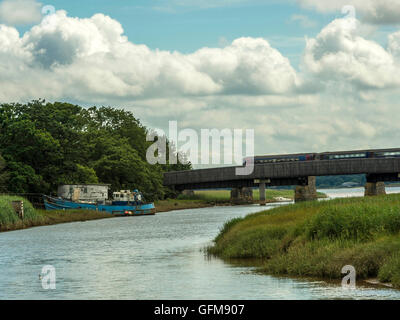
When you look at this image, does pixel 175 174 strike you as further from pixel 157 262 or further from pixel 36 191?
pixel 157 262

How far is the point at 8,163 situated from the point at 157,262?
60.0 meters

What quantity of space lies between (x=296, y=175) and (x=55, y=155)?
2232 inches

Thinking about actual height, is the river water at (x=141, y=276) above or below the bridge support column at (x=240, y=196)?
below

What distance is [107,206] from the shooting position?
10488cm

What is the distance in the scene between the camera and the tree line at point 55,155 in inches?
3738

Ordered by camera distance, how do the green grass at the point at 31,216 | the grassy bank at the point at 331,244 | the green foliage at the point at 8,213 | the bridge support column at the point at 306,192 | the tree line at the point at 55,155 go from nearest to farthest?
the grassy bank at the point at 331,244
the green foliage at the point at 8,213
the green grass at the point at 31,216
the tree line at the point at 55,155
the bridge support column at the point at 306,192

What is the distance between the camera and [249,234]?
37969mm

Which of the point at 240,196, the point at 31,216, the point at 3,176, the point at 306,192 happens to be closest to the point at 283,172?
the point at 306,192

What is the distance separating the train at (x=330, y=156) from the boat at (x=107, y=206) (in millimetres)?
41188

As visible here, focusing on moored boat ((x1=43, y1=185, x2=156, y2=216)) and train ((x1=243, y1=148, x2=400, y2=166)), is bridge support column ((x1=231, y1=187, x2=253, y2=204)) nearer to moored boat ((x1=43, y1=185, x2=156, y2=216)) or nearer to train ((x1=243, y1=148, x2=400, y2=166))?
train ((x1=243, y1=148, x2=400, y2=166))

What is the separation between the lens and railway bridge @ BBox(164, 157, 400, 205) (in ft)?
443

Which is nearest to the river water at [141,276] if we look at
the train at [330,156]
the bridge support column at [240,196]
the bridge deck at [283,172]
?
the bridge deck at [283,172]

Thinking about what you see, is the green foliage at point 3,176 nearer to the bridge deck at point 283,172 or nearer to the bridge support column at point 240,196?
the bridge deck at point 283,172
